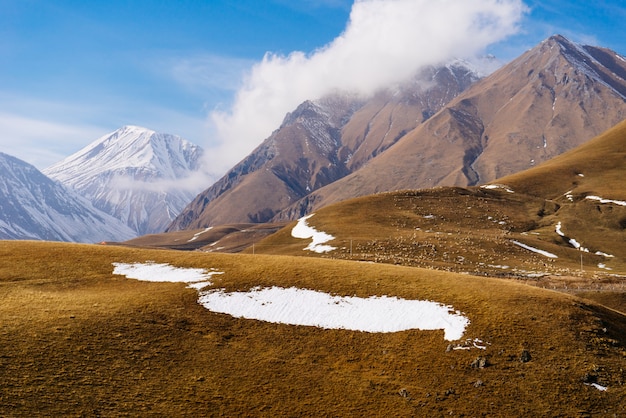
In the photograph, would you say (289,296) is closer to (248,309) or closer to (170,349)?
(248,309)

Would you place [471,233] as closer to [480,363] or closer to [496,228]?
[496,228]

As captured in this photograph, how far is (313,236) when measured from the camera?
126 metres

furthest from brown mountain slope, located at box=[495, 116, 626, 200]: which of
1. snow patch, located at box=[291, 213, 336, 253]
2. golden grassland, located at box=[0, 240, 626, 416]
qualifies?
golden grassland, located at box=[0, 240, 626, 416]

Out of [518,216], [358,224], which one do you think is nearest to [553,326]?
[358,224]

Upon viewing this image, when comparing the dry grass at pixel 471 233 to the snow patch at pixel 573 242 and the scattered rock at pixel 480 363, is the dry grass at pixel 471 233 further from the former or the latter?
the scattered rock at pixel 480 363

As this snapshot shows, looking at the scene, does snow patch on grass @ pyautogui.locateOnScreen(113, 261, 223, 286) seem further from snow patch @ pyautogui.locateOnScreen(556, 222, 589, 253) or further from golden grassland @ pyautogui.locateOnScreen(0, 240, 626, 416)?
snow patch @ pyautogui.locateOnScreen(556, 222, 589, 253)

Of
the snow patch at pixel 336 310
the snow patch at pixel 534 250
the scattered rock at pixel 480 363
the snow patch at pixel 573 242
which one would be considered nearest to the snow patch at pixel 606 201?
the snow patch at pixel 573 242

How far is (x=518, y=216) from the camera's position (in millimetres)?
146250

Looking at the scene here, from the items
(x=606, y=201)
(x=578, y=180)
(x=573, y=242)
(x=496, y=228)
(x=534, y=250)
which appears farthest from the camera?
(x=578, y=180)

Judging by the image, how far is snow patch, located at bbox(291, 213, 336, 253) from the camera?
110688 mm

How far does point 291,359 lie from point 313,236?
8828cm

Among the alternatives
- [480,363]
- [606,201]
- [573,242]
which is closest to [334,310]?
[480,363]

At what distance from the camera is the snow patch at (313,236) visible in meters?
111

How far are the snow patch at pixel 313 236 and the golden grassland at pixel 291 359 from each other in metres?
61.0
